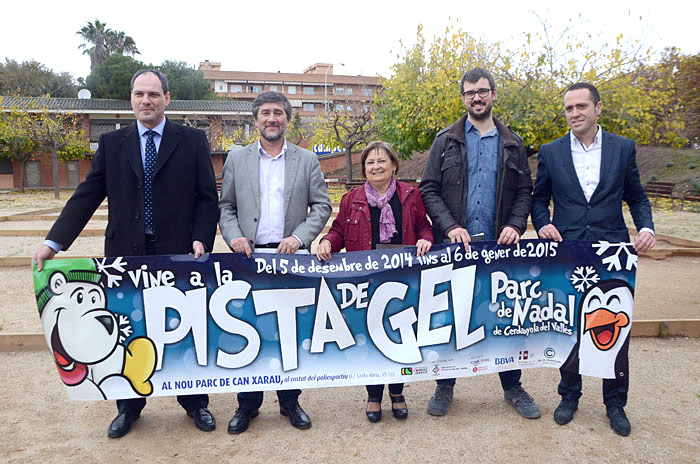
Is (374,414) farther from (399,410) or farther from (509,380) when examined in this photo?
(509,380)

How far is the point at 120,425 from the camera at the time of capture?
333cm

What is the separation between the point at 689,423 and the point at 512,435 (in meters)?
1.19

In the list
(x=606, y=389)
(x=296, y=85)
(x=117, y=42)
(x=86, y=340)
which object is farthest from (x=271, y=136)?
(x=296, y=85)

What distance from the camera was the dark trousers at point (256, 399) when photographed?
3463 mm

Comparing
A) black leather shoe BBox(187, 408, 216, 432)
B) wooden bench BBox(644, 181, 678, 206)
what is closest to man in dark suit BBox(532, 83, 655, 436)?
black leather shoe BBox(187, 408, 216, 432)

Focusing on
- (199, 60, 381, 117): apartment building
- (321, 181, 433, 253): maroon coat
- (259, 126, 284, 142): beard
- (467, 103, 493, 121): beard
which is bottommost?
(321, 181, 433, 253): maroon coat

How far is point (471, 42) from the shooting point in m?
17.4

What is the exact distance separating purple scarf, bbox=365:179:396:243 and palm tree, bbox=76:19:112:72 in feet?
197

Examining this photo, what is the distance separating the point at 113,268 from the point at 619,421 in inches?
129

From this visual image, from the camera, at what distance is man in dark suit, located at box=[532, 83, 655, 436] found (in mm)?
3447

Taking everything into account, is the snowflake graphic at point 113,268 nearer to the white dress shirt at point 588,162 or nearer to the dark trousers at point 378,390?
the dark trousers at point 378,390

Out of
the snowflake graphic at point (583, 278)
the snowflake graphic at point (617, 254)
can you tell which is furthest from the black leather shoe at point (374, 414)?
the snowflake graphic at point (617, 254)

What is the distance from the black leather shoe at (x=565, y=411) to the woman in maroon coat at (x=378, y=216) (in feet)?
3.20

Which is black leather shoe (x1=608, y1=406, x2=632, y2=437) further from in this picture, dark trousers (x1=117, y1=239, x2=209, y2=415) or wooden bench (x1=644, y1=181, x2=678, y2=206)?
wooden bench (x1=644, y1=181, x2=678, y2=206)
